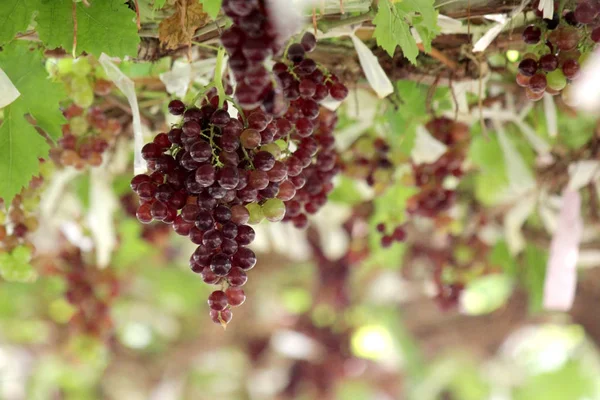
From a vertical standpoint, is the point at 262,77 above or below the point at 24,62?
below

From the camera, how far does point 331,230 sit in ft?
6.19

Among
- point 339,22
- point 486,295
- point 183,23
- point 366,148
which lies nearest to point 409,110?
point 366,148

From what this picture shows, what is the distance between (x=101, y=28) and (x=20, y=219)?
1.35 ft

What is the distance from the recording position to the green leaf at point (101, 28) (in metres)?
0.79

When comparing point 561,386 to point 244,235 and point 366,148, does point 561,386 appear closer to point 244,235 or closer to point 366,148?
point 366,148

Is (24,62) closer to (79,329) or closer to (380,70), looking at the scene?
(380,70)

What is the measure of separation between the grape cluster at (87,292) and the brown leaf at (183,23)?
97cm

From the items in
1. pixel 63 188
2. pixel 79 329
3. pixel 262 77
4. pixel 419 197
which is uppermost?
pixel 63 188

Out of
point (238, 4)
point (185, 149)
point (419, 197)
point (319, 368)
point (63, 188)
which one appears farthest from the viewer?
point (319, 368)

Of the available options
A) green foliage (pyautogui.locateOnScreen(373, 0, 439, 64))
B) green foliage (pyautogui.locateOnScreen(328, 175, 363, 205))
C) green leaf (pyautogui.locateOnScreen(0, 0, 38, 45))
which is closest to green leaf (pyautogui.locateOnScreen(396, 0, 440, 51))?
green foliage (pyautogui.locateOnScreen(373, 0, 439, 64))

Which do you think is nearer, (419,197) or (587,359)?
(419,197)

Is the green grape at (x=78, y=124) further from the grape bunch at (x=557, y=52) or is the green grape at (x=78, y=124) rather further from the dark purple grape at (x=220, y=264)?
the grape bunch at (x=557, y=52)

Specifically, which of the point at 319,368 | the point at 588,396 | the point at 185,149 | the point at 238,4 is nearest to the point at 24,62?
the point at 185,149

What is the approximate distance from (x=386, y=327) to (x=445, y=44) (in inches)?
68.7
